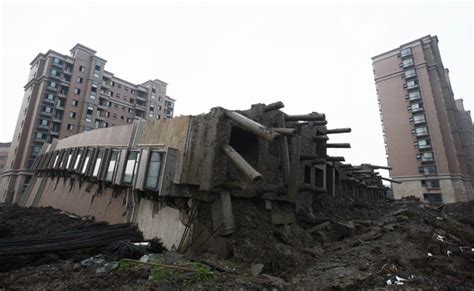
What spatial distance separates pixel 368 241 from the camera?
10000mm

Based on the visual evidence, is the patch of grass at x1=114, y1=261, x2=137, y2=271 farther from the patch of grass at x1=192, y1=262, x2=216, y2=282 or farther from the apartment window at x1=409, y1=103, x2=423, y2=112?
the apartment window at x1=409, y1=103, x2=423, y2=112

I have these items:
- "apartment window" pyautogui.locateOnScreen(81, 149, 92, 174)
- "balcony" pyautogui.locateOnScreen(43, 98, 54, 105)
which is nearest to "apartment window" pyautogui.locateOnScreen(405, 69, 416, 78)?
"apartment window" pyautogui.locateOnScreen(81, 149, 92, 174)

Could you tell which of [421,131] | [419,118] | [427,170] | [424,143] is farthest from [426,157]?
[419,118]

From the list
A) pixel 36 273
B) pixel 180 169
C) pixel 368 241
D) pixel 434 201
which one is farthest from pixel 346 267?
pixel 434 201

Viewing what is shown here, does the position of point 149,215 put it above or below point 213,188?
below

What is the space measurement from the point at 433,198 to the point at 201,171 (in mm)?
49366

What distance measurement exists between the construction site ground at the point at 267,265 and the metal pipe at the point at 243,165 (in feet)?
6.03

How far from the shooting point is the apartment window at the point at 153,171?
8812 mm

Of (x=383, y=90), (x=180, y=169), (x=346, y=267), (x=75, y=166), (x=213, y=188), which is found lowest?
(x=346, y=267)

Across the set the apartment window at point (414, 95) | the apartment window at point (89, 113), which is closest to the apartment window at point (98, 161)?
the apartment window at point (89, 113)

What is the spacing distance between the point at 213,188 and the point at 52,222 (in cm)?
1075

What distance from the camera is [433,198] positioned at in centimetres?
4191

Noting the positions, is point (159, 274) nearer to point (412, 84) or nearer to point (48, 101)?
point (48, 101)

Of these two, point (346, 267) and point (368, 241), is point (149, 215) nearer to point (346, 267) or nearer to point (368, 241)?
point (346, 267)
